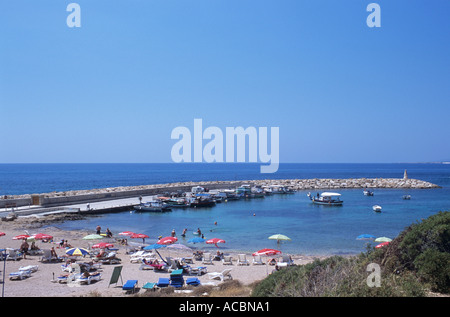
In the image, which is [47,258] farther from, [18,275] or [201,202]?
[201,202]

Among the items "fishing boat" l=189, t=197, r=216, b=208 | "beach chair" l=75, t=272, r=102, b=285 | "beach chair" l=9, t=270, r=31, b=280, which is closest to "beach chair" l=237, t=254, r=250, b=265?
"beach chair" l=75, t=272, r=102, b=285

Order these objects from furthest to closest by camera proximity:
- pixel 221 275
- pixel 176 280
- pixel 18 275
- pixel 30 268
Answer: pixel 30 268
pixel 221 275
pixel 18 275
pixel 176 280

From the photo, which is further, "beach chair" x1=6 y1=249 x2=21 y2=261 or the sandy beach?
"beach chair" x1=6 y1=249 x2=21 y2=261

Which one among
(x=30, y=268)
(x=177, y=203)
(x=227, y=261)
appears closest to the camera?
(x=30, y=268)

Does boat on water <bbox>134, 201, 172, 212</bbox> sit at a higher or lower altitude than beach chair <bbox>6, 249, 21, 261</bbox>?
lower

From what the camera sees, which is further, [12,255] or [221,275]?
[12,255]

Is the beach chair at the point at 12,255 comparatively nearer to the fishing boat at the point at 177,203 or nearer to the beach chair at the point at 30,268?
A: the beach chair at the point at 30,268

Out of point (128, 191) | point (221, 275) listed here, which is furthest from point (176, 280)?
point (128, 191)

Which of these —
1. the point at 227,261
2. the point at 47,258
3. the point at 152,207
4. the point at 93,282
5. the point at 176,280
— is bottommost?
the point at 152,207

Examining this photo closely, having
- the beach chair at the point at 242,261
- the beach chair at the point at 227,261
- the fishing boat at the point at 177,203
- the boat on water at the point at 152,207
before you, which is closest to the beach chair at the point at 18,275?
the beach chair at the point at 227,261

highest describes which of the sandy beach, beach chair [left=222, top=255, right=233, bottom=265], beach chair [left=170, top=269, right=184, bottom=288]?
beach chair [left=170, top=269, right=184, bottom=288]

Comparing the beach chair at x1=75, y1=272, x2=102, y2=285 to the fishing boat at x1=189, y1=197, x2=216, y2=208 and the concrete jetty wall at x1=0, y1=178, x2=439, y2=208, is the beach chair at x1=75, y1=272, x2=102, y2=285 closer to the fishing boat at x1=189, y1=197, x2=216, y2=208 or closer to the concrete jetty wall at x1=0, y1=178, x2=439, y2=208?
the concrete jetty wall at x1=0, y1=178, x2=439, y2=208
